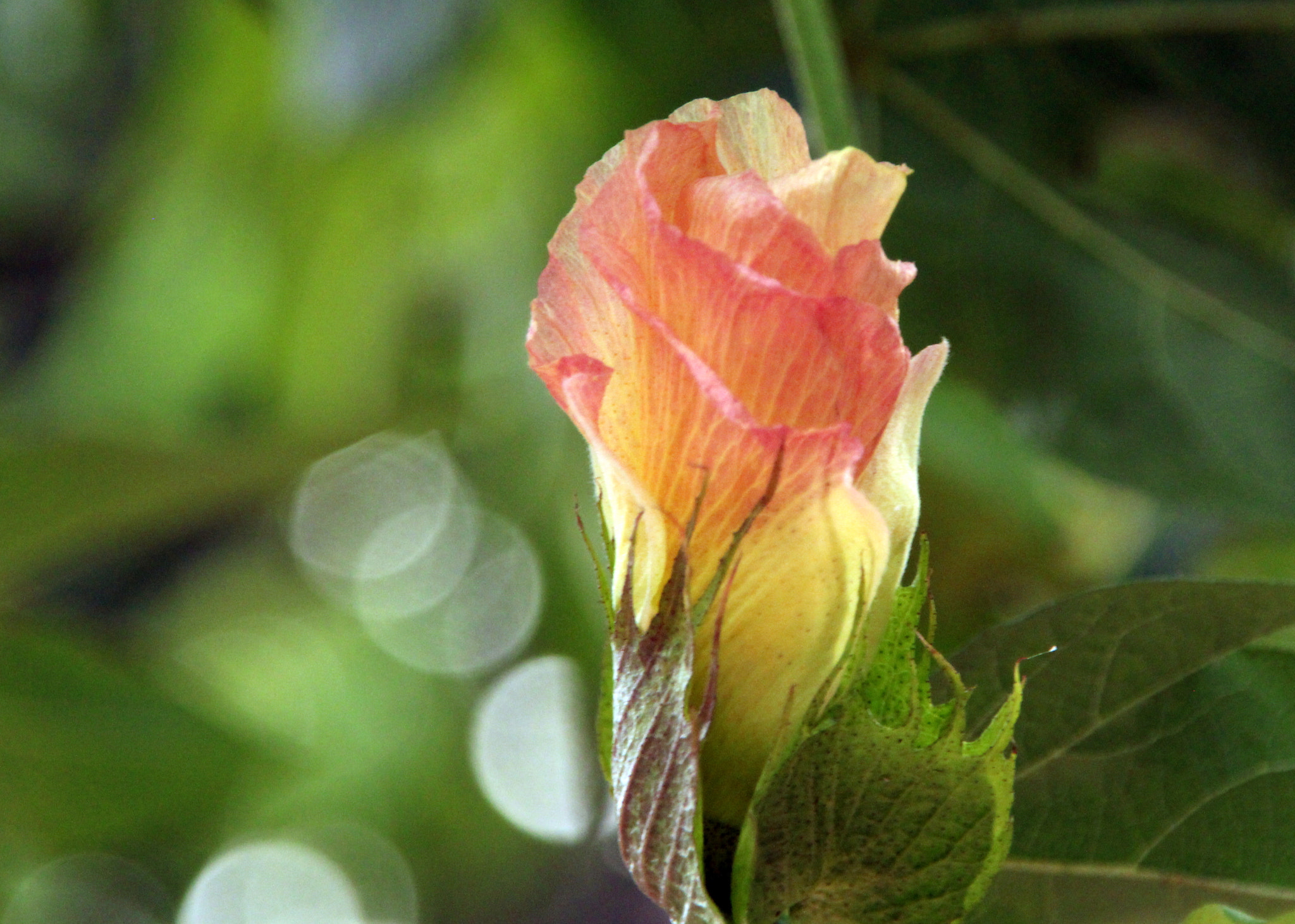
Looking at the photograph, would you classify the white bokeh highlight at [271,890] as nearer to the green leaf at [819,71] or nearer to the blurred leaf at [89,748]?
the blurred leaf at [89,748]

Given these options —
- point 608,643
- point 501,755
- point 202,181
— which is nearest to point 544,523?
point 501,755

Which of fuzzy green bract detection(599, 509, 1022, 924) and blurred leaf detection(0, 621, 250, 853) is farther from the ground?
fuzzy green bract detection(599, 509, 1022, 924)

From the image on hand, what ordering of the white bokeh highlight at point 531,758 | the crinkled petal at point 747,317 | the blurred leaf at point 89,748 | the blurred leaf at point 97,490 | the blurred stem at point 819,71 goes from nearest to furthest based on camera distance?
1. the crinkled petal at point 747,317
2. the blurred stem at point 819,71
3. the blurred leaf at point 97,490
4. the blurred leaf at point 89,748
5. the white bokeh highlight at point 531,758

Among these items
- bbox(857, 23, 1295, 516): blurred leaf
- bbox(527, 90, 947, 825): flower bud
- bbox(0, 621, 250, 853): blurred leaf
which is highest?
bbox(527, 90, 947, 825): flower bud

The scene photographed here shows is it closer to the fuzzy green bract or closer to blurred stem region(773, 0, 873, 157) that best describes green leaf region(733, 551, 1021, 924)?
the fuzzy green bract

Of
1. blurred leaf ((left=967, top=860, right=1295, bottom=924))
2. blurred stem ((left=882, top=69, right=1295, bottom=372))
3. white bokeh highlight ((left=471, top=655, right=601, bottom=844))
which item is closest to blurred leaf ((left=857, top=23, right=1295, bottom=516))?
blurred stem ((left=882, top=69, right=1295, bottom=372))

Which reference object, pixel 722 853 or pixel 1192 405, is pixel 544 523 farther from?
pixel 722 853

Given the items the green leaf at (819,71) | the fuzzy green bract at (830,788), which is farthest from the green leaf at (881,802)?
the green leaf at (819,71)

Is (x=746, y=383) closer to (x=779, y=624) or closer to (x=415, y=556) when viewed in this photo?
(x=779, y=624)
